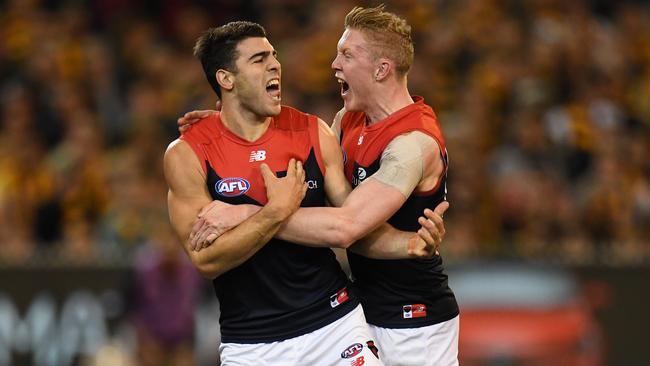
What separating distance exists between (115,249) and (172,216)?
581 cm

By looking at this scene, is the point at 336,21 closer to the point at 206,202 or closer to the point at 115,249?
the point at 115,249

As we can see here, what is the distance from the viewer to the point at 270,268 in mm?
6562

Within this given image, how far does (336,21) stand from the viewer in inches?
578

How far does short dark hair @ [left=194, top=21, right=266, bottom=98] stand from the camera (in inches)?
264

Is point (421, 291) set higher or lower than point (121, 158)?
lower

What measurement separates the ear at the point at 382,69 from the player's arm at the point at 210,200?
664 millimetres

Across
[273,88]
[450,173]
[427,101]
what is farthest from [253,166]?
[427,101]

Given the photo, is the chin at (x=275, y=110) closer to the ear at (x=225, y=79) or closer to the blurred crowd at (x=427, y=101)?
the ear at (x=225, y=79)

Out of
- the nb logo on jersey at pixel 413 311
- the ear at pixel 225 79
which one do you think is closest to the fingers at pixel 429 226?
the nb logo on jersey at pixel 413 311

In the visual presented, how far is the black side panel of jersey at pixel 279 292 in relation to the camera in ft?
21.5

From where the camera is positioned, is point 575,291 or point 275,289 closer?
point 275,289

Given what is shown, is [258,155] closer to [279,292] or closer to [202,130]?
[202,130]

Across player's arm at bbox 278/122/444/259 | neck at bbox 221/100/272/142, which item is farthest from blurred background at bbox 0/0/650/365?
neck at bbox 221/100/272/142

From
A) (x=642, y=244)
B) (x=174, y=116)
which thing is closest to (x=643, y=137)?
(x=642, y=244)
